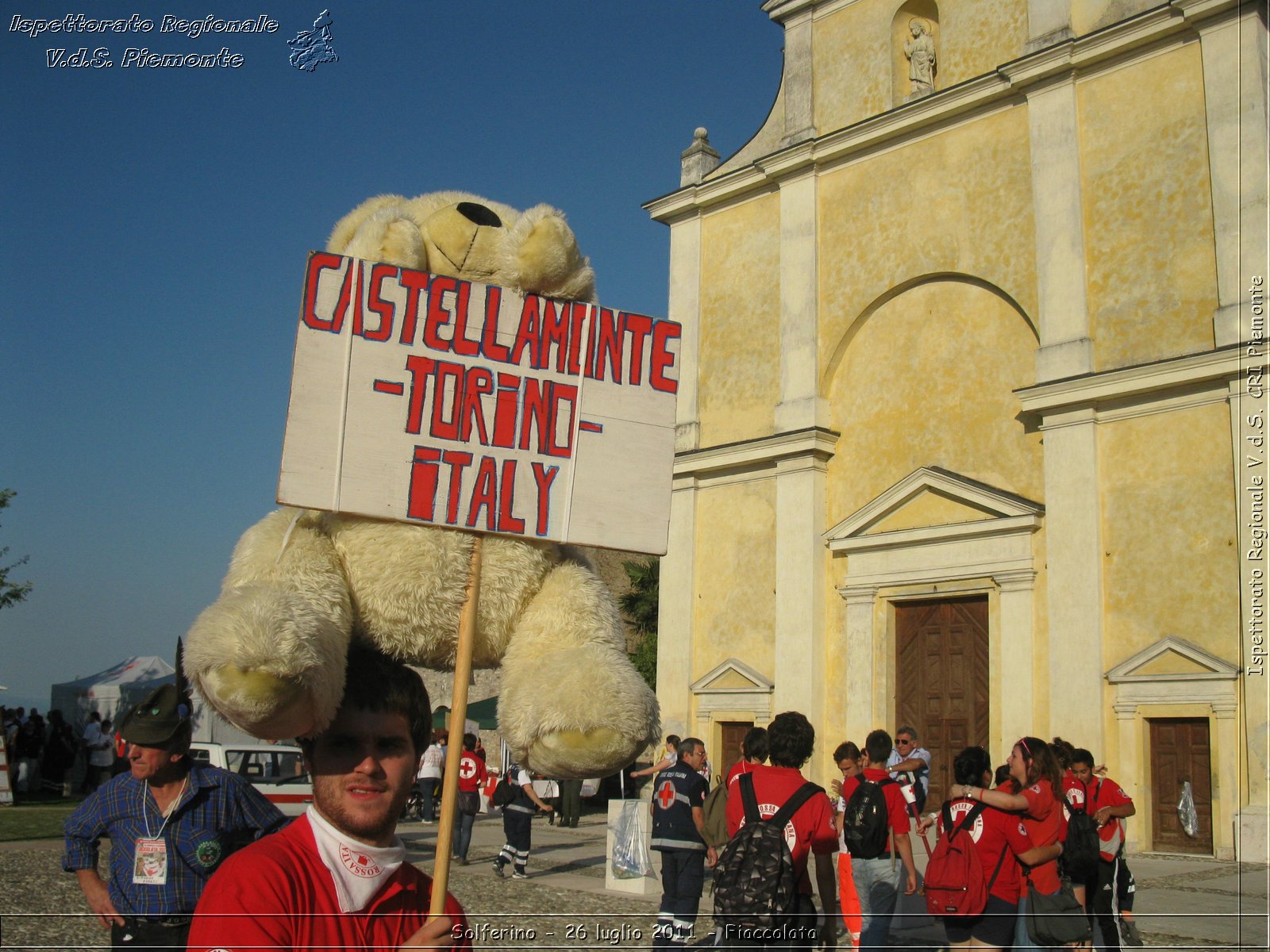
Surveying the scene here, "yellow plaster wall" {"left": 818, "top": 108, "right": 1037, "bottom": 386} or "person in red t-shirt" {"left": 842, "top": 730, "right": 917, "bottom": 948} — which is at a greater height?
"yellow plaster wall" {"left": 818, "top": 108, "right": 1037, "bottom": 386}

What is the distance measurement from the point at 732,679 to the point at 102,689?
13.0 meters

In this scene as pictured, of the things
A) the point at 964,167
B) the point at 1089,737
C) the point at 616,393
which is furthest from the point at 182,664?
the point at 964,167

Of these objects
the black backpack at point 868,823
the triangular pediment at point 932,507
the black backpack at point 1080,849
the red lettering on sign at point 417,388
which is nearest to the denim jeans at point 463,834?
the black backpack at point 868,823

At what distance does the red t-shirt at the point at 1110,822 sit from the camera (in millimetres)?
8516

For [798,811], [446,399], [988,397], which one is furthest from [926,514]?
[446,399]

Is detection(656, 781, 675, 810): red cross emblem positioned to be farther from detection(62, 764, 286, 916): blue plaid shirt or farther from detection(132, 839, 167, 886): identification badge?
detection(132, 839, 167, 886): identification badge

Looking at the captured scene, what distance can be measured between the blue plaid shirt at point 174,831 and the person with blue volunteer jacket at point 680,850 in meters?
4.06

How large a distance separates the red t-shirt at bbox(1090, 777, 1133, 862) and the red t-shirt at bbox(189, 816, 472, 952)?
24.2ft

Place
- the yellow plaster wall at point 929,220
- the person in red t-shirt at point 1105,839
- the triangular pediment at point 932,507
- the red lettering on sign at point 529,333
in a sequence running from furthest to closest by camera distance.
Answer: the yellow plaster wall at point 929,220, the triangular pediment at point 932,507, the person in red t-shirt at point 1105,839, the red lettering on sign at point 529,333

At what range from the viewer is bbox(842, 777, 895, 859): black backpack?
721 cm

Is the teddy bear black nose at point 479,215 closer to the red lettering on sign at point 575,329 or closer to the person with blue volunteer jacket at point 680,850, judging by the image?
the red lettering on sign at point 575,329

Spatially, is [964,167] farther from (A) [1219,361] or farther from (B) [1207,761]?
(B) [1207,761]

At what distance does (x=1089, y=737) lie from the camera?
15.8 meters

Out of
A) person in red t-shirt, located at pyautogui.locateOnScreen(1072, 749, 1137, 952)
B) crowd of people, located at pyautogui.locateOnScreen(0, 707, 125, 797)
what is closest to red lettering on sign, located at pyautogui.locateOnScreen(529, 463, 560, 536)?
person in red t-shirt, located at pyautogui.locateOnScreen(1072, 749, 1137, 952)
